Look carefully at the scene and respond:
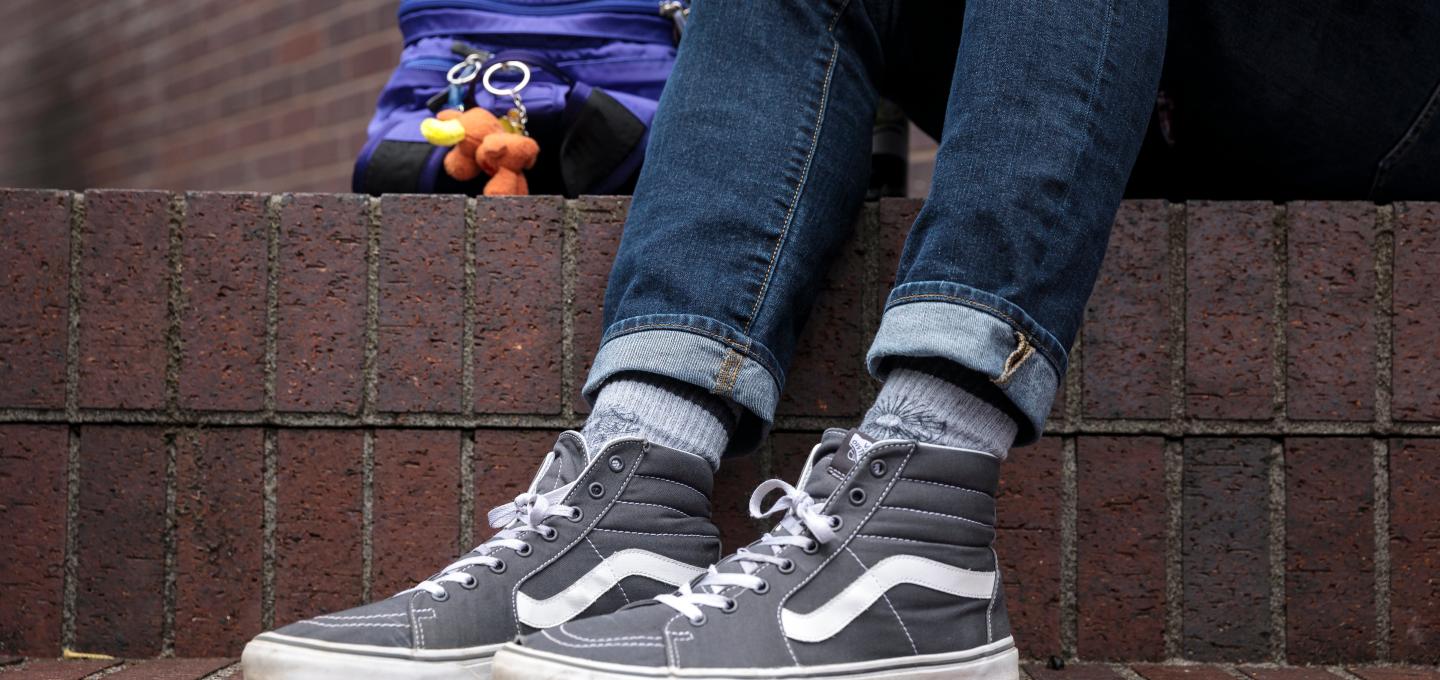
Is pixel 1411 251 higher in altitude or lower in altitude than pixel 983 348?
higher

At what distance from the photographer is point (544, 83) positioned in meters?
1.54

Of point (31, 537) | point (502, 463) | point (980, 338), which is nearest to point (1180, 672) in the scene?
point (980, 338)

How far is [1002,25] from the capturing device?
3.64ft

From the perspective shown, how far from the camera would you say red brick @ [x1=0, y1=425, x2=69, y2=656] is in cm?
144

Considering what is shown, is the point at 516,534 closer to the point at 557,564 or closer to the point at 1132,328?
the point at 557,564

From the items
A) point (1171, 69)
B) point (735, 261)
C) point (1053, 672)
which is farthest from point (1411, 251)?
point (735, 261)

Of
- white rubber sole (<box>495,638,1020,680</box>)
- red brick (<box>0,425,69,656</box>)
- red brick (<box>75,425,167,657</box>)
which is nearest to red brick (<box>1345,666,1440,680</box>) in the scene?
white rubber sole (<box>495,638,1020,680</box>)

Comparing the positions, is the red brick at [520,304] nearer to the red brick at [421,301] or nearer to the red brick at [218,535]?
the red brick at [421,301]

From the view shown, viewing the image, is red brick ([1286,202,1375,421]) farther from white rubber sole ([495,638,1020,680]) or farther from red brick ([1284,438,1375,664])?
white rubber sole ([495,638,1020,680])

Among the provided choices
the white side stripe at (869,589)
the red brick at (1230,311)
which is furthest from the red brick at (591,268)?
the red brick at (1230,311)

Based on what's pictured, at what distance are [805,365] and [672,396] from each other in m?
0.32

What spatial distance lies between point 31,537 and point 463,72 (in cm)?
80

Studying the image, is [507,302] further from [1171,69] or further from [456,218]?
[1171,69]

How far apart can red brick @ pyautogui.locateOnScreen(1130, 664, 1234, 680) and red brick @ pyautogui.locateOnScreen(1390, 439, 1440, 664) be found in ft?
0.74
